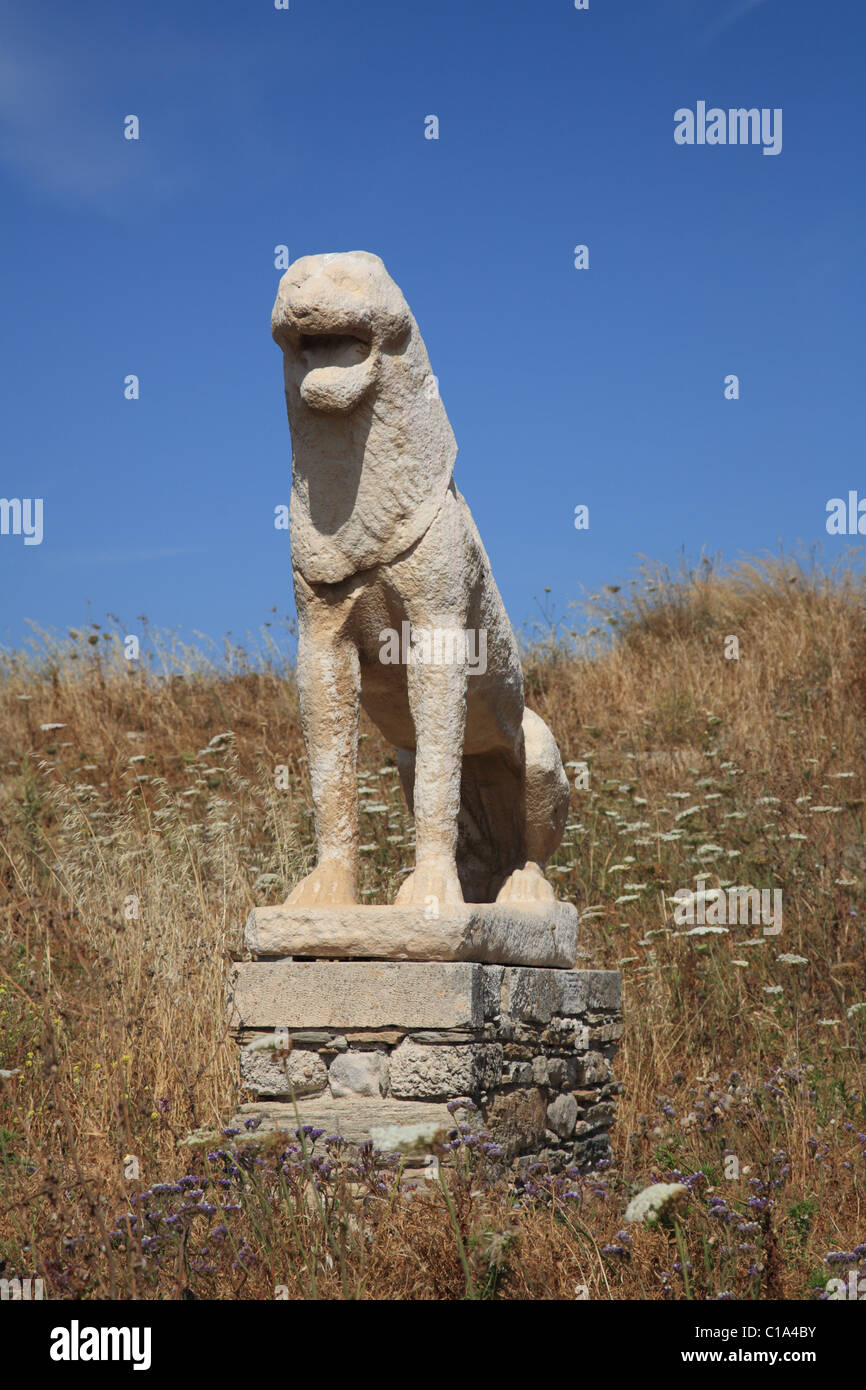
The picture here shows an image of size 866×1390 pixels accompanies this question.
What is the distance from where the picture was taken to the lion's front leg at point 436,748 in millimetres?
4086

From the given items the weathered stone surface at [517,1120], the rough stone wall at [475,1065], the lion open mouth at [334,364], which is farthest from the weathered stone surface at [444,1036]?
the lion open mouth at [334,364]

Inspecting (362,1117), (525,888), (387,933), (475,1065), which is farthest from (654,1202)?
(525,888)

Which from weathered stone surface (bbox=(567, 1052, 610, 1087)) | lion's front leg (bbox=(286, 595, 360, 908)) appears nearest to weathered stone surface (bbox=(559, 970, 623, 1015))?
weathered stone surface (bbox=(567, 1052, 610, 1087))

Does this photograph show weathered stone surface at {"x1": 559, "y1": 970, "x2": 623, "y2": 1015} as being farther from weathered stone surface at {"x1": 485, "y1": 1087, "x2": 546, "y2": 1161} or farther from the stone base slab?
the stone base slab

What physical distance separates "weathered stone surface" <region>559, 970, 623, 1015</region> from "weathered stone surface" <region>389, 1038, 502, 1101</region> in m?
1.02

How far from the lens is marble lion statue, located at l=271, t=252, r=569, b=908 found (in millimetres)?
3896

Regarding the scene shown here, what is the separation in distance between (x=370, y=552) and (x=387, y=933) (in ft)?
3.93

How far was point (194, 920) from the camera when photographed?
6.32 metres

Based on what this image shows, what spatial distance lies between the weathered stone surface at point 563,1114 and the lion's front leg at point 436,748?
3.73 feet

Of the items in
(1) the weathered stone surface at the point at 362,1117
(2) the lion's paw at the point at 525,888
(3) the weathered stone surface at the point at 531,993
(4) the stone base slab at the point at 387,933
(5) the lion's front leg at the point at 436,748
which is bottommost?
(1) the weathered stone surface at the point at 362,1117

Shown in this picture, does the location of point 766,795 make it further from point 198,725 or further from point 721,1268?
point 721,1268

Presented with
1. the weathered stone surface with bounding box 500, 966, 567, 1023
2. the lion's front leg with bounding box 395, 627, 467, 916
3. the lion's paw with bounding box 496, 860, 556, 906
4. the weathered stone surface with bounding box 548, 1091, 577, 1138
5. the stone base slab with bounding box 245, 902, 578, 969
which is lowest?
the weathered stone surface with bounding box 548, 1091, 577, 1138

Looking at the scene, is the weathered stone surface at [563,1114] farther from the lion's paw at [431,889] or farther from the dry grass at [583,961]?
the lion's paw at [431,889]

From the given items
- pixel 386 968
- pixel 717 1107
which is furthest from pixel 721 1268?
pixel 717 1107
